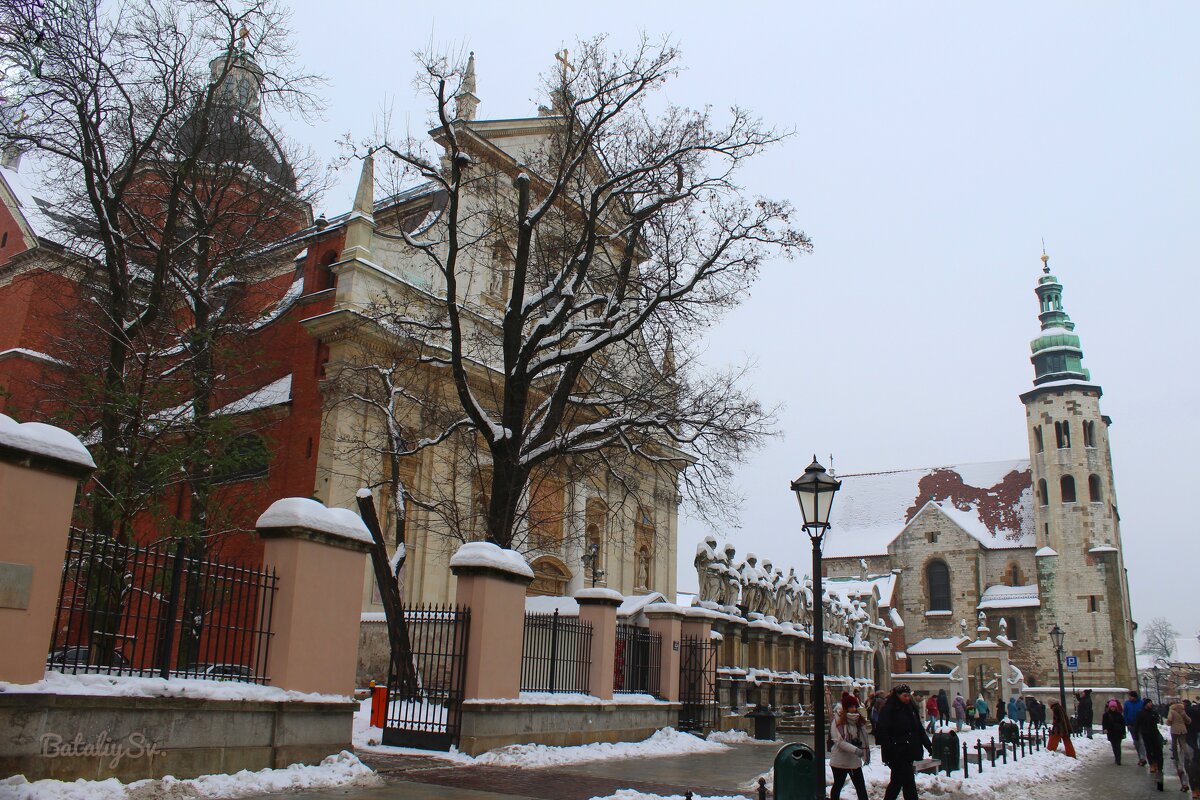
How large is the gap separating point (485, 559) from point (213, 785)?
203 inches

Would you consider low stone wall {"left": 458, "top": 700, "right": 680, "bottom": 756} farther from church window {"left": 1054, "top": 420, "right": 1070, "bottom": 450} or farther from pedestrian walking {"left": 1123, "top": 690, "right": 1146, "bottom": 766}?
church window {"left": 1054, "top": 420, "right": 1070, "bottom": 450}

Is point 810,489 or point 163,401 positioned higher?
point 163,401

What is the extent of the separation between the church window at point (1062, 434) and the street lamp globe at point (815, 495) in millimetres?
60605

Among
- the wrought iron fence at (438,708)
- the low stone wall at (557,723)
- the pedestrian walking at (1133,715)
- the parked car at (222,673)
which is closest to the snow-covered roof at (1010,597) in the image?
the pedestrian walking at (1133,715)

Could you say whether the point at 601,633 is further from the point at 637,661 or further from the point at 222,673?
the point at 222,673

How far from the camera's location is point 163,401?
15930 millimetres

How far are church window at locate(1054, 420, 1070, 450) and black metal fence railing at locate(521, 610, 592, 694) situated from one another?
57813mm

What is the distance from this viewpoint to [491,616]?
13125 millimetres

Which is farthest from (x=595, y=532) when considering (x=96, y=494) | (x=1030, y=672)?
(x=1030, y=672)

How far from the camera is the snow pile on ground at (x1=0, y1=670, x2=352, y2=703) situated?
740 cm

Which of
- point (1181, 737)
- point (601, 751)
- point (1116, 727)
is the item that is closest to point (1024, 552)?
point (1116, 727)

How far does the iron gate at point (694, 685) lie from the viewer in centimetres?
1964

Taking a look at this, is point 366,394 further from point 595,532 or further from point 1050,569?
point 1050,569

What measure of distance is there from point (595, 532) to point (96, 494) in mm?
18591
